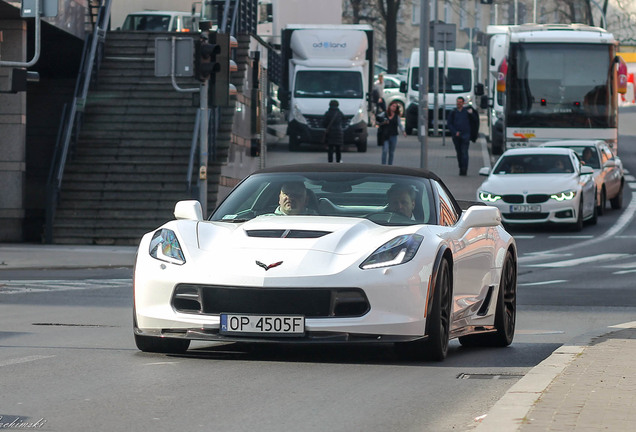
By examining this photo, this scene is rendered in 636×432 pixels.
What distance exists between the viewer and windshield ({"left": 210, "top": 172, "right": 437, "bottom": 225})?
1028 centimetres

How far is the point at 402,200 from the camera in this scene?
1034 centimetres

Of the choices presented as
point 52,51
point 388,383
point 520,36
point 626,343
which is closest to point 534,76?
point 520,36

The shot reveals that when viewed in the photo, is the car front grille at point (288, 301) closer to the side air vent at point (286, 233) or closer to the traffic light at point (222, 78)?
the side air vent at point (286, 233)

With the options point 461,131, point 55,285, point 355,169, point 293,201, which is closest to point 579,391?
point 293,201

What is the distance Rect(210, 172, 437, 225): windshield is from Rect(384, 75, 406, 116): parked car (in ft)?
169

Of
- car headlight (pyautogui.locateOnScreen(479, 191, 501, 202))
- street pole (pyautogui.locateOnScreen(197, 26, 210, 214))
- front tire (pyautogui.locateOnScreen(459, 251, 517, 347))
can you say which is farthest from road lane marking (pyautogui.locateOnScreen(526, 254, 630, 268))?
front tire (pyautogui.locateOnScreen(459, 251, 517, 347))

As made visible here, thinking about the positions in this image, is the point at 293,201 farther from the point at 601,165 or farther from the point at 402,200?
the point at 601,165

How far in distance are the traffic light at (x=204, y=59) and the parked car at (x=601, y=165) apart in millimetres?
11027

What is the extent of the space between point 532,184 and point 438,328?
19697 millimetres

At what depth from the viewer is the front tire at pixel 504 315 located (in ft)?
36.8

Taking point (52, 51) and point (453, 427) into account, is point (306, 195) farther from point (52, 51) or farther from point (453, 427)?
point (52, 51)

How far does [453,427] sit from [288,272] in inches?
88.5

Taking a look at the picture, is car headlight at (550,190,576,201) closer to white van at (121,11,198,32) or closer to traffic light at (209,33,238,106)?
traffic light at (209,33,238,106)

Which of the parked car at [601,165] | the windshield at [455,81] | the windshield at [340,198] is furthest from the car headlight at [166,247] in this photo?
the windshield at [455,81]
